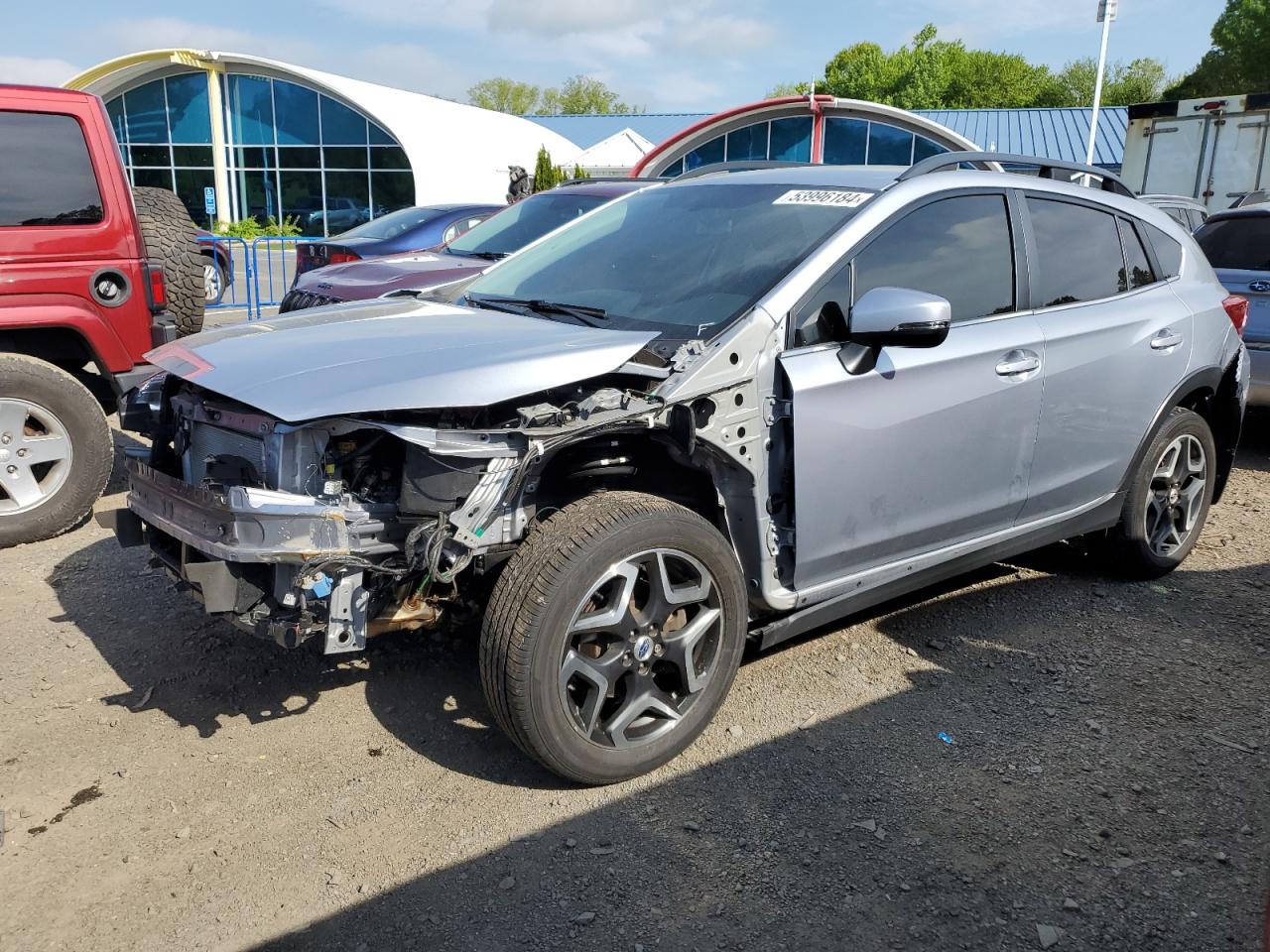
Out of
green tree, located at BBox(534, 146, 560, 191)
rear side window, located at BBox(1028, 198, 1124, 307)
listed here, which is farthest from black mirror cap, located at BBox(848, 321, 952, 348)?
green tree, located at BBox(534, 146, 560, 191)

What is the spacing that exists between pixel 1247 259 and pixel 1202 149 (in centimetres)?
1075

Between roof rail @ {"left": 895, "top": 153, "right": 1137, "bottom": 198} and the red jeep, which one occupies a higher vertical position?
roof rail @ {"left": 895, "top": 153, "right": 1137, "bottom": 198}

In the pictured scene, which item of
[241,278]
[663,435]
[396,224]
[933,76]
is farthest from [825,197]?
[933,76]

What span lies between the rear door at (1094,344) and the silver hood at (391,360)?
1.85m

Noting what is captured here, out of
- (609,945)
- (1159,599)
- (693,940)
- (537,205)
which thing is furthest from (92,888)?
(537,205)

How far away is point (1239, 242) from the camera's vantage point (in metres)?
7.62

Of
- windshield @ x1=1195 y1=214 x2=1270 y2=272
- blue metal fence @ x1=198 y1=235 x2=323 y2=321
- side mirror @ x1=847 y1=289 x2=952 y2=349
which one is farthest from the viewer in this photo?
blue metal fence @ x1=198 y1=235 x2=323 y2=321

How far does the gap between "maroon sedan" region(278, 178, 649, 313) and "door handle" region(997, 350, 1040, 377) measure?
13.8ft

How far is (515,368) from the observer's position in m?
2.95

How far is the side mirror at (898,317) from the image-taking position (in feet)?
10.6

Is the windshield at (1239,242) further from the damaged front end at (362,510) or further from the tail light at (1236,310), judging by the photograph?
the damaged front end at (362,510)

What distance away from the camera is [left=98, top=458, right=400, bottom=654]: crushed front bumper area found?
2820 mm

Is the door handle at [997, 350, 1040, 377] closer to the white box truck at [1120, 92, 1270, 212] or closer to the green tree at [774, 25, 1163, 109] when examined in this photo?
the white box truck at [1120, 92, 1270, 212]

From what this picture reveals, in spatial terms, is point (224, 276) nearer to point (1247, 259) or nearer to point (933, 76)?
point (1247, 259)
